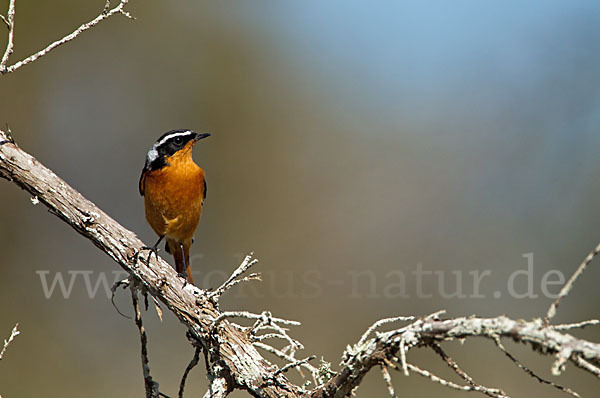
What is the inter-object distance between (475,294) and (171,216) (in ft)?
20.5

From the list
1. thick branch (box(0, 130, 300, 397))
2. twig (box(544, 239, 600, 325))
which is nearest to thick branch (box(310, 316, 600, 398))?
twig (box(544, 239, 600, 325))

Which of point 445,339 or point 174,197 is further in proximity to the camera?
point 174,197

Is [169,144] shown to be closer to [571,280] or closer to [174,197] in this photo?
[174,197]

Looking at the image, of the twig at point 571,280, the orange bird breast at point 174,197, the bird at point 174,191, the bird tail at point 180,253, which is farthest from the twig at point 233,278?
the bird tail at point 180,253

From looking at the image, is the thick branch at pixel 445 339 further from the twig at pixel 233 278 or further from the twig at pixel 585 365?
the twig at pixel 233 278

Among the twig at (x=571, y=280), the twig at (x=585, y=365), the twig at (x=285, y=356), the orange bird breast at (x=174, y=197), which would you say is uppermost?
the orange bird breast at (x=174, y=197)

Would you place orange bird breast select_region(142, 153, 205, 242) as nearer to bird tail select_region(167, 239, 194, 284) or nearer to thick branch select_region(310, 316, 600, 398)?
bird tail select_region(167, 239, 194, 284)

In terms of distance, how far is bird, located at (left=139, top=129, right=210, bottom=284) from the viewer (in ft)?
15.3

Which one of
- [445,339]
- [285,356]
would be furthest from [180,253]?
[445,339]

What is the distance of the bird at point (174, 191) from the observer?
466cm

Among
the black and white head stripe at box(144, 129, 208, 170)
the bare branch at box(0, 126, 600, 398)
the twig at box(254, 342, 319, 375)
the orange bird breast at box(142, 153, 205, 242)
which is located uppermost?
the black and white head stripe at box(144, 129, 208, 170)

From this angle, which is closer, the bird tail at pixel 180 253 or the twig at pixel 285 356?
the twig at pixel 285 356

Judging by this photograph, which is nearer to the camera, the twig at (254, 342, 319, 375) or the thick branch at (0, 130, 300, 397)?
the twig at (254, 342, 319, 375)

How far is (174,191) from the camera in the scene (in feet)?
15.3
